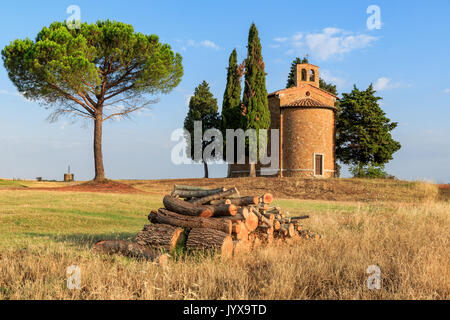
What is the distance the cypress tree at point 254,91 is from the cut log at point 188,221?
24357mm

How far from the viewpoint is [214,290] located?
16.0ft

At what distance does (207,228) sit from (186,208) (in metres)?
0.75

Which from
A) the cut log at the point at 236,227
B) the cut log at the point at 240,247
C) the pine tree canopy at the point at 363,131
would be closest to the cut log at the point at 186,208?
the cut log at the point at 236,227

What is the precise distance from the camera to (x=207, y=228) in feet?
24.0

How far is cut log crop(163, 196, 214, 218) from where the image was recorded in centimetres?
766

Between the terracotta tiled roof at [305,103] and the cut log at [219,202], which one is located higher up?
the terracotta tiled roof at [305,103]

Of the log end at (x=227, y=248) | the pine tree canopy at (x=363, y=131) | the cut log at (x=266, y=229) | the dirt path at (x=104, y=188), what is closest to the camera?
the log end at (x=227, y=248)

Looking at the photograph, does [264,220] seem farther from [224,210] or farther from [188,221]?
[188,221]

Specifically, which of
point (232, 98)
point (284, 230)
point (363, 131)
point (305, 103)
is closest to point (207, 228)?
point (284, 230)

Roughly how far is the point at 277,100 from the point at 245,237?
28.9m

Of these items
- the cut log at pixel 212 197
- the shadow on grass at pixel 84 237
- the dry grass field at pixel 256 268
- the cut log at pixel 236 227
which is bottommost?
the shadow on grass at pixel 84 237

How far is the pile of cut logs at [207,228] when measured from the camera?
7.08 meters

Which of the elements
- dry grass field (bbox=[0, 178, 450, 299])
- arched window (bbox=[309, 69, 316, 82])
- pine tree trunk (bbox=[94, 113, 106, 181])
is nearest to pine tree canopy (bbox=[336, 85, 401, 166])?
arched window (bbox=[309, 69, 316, 82])

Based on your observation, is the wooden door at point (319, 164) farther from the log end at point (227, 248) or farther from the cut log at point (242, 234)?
the log end at point (227, 248)
